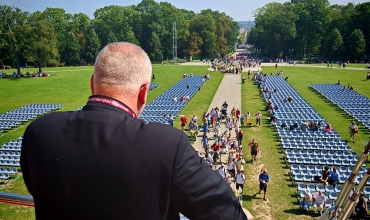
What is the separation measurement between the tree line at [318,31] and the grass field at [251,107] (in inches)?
1260

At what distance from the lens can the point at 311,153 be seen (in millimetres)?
19328

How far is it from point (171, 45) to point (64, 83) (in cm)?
5113

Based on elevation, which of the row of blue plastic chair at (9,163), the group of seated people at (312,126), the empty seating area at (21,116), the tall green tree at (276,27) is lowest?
the row of blue plastic chair at (9,163)

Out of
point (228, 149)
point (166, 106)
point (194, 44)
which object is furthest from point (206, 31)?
point (228, 149)

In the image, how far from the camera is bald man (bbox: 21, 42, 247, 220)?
1.51 m

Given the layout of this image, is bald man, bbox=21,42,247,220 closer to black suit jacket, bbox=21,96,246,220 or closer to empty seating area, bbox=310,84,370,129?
black suit jacket, bbox=21,96,246,220

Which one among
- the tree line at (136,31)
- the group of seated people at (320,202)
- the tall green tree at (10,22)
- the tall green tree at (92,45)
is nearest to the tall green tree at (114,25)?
the tree line at (136,31)

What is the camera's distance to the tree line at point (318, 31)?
8738 centimetres

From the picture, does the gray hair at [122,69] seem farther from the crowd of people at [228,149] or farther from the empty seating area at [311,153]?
the empty seating area at [311,153]

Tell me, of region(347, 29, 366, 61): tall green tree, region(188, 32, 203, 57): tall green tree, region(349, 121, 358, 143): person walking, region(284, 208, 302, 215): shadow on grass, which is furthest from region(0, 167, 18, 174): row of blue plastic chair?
region(347, 29, 366, 61): tall green tree

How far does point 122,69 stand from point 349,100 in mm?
39130

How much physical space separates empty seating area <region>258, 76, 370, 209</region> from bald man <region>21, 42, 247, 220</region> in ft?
40.2

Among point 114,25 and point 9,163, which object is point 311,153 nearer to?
point 9,163

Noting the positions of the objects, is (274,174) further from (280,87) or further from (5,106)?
(5,106)
